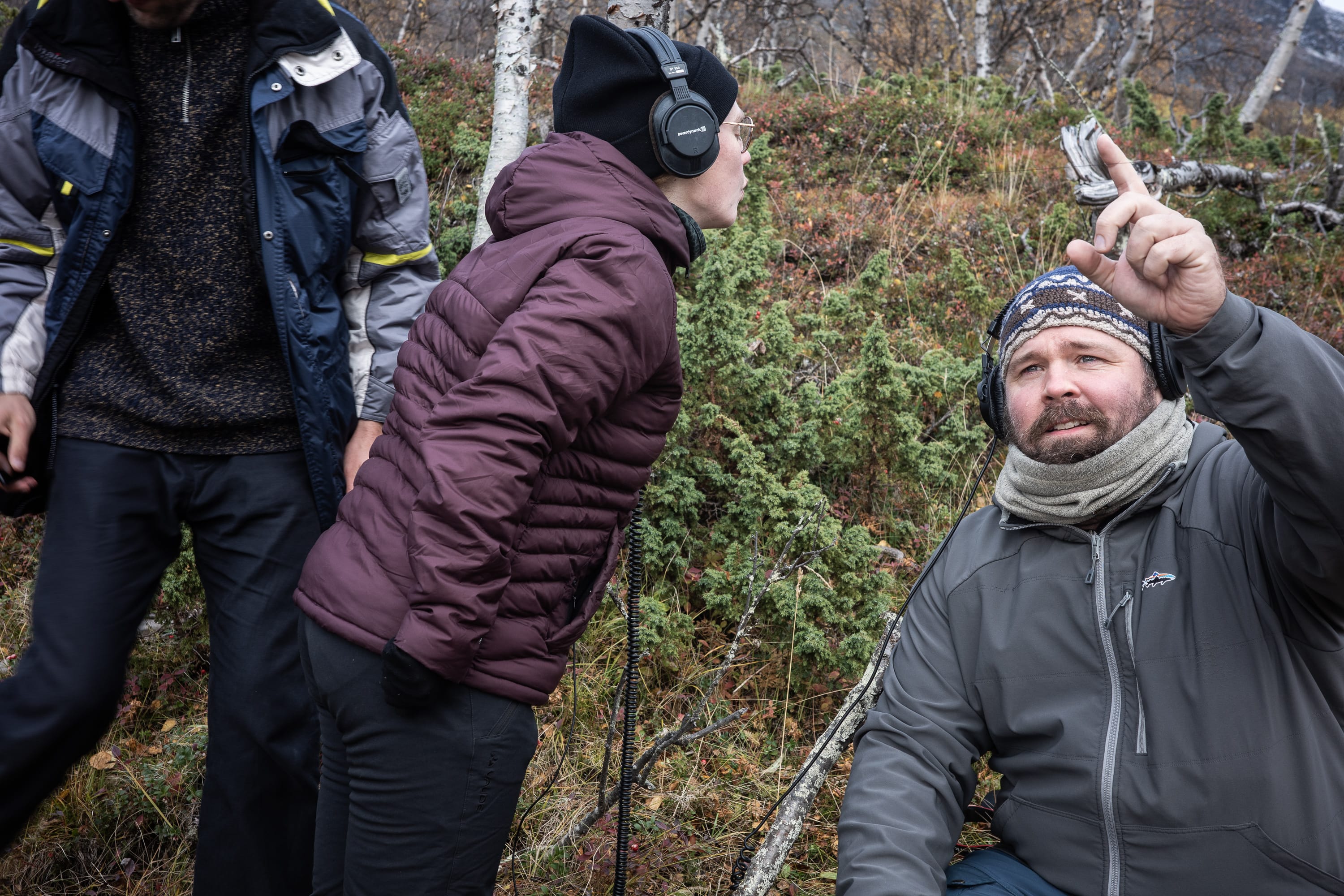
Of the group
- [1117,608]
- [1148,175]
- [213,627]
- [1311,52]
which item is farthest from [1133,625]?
[1311,52]

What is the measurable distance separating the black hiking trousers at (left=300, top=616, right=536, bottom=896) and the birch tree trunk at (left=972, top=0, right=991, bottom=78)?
12735mm

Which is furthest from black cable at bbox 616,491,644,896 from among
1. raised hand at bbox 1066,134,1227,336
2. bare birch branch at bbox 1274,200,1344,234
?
bare birch branch at bbox 1274,200,1344,234

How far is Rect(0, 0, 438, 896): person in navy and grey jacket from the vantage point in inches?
89.0

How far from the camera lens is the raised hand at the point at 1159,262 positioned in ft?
5.39

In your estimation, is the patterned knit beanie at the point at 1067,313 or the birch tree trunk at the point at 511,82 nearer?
the patterned knit beanie at the point at 1067,313

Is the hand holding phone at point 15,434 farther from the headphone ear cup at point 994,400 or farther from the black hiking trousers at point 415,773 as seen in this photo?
the headphone ear cup at point 994,400

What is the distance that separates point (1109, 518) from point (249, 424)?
2119 millimetres

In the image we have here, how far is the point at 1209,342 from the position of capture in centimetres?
167

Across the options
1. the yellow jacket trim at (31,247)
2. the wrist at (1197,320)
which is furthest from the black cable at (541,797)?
the wrist at (1197,320)

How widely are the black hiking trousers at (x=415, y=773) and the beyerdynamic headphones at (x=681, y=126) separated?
1201mm

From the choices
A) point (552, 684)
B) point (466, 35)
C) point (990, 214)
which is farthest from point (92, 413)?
point (466, 35)

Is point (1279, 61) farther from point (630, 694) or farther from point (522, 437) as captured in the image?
point (522, 437)

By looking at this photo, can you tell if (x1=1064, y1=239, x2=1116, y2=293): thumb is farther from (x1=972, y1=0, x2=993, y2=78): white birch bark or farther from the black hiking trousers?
(x1=972, y1=0, x2=993, y2=78): white birch bark

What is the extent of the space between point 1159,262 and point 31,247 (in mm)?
2499
